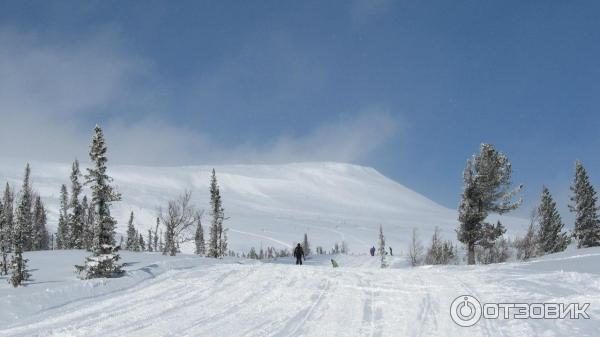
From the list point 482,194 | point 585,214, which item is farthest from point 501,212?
point 585,214

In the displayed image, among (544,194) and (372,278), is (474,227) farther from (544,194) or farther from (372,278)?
(544,194)

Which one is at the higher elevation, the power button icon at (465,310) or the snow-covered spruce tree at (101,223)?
the snow-covered spruce tree at (101,223)

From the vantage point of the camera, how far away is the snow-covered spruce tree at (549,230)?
65500 millimetres

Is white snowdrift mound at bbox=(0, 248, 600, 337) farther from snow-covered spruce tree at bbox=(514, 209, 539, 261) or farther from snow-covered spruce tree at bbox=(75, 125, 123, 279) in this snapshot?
snow-covered spruce tree at bbox=(514, 209, 539, 261)

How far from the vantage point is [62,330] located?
37.8 ft

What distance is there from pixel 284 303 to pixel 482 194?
3285cm

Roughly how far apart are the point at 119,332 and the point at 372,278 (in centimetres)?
1124

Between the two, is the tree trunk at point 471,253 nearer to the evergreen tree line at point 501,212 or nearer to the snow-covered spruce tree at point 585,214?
the evergreen tree line at point 501,212

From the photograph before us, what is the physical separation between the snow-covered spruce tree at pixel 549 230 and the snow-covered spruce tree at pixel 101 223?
185 feet

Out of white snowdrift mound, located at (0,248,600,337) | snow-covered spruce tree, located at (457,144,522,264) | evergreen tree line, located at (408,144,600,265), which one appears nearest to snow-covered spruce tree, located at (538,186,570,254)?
evergreen tree line, located at (408,144,600,265)

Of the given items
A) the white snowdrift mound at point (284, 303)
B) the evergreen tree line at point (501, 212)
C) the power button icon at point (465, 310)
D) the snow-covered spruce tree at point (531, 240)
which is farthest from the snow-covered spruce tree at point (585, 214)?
the power button icon at point (465, 310)

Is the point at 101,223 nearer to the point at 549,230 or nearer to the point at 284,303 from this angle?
the point at 284,303

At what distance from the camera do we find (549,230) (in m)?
65.9

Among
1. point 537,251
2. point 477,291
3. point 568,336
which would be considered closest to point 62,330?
point 568,336
